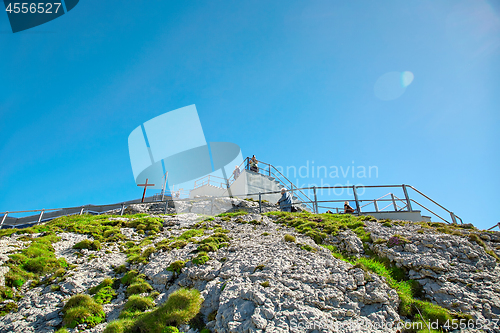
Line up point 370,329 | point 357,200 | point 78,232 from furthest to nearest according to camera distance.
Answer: point 357,200, point 78,232, point 370,329

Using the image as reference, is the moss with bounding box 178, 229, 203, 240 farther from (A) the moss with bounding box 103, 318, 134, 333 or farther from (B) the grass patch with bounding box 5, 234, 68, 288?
(A) the moss with bounding box 103, 318, 134, 333

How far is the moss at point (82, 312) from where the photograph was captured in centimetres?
733

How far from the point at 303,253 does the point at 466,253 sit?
5.24 m

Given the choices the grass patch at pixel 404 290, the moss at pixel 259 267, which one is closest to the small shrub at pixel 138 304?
the moss at pixel 259 267

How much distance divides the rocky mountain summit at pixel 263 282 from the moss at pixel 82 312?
3cm

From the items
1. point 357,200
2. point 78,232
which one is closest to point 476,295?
point 357,200

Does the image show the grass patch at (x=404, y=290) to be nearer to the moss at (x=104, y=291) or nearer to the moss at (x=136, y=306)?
the moss at (x=136, y=306)

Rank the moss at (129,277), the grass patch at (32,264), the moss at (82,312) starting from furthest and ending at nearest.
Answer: the moss at (129,277)
the grass patch at (32,264)
the moss at (82,312)

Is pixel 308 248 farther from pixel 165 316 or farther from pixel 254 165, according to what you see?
pixel 254 165

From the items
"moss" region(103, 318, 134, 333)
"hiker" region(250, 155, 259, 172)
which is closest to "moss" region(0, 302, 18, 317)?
"moss" region(103, 318, 134, 333)

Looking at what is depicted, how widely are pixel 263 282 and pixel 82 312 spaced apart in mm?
5299

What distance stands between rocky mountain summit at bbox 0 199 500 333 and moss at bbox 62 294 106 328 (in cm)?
3

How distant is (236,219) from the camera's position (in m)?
15.8

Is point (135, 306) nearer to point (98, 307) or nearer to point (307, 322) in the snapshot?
point (98, 307)
